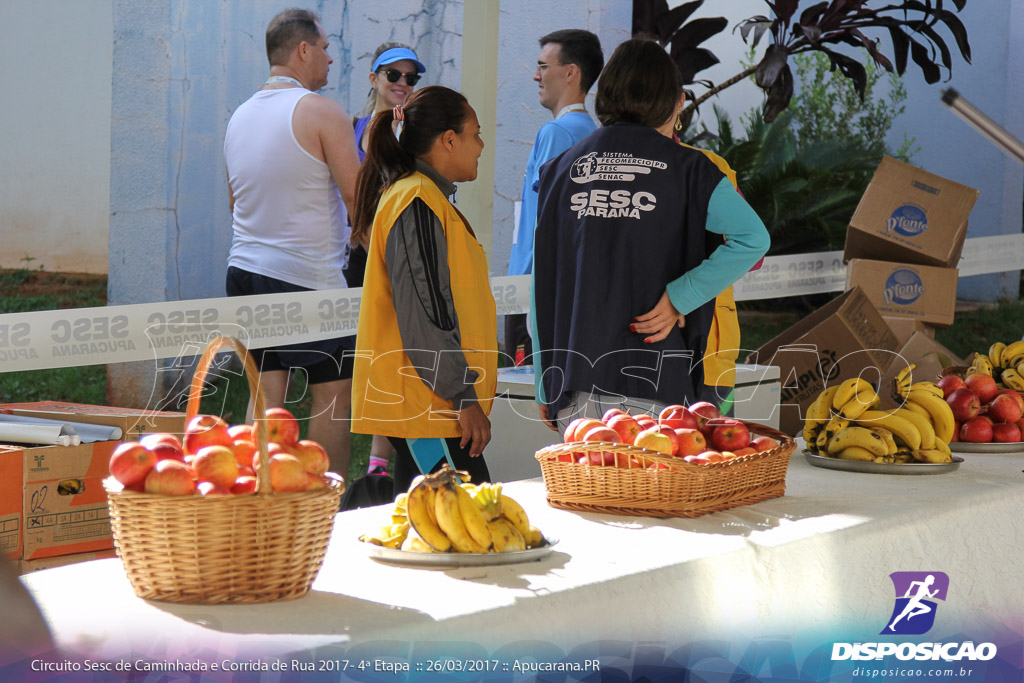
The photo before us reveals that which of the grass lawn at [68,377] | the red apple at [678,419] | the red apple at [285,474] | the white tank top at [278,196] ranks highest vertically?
the white tank top at [278,196]

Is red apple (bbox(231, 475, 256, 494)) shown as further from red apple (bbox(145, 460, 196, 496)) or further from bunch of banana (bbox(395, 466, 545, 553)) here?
bunch of banana (bbox(395, 466, 545, 553))

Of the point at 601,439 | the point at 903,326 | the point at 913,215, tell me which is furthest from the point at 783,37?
the point at 601,439

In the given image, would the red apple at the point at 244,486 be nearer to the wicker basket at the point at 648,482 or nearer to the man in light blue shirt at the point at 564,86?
the wicker basket at the point at 648,482

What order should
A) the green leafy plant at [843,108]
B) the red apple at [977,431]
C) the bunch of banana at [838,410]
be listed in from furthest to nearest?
the green leafy plant at [843,108]
the red apple at [977,431]
the bunch of banana at [838,410]

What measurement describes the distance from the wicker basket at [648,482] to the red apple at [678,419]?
109mm

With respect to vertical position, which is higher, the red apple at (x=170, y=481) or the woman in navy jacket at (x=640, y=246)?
the woman in navy jacket at (x=640, y=246)

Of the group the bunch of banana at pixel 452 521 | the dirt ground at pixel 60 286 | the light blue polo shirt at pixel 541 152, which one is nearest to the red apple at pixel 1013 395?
the light blue polo shirt at pixel 541 152

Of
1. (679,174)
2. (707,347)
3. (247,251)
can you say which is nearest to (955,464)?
(707,347)

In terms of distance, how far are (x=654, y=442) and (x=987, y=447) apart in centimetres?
113

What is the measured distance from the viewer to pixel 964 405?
2539 millimetres

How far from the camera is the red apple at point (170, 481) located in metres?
1.18

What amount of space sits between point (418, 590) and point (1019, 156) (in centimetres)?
182

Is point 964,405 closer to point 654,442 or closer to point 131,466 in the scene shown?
point 654,442

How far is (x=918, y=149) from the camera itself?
9055mm
